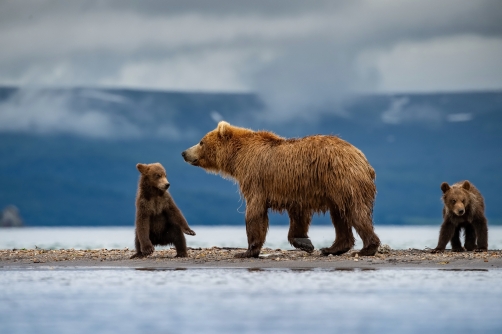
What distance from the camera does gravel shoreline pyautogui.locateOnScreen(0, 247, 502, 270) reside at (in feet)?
42.1

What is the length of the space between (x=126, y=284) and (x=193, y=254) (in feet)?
12.7

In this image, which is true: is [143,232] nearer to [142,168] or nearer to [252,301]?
[142,168]

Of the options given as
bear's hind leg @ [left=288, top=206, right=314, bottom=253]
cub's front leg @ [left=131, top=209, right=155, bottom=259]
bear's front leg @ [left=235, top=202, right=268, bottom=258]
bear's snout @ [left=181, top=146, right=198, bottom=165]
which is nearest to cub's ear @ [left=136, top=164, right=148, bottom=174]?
cub's front leg @ [left=131, top=209, right=155, bottom=259]

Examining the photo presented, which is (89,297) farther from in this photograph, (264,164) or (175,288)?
(264,164)

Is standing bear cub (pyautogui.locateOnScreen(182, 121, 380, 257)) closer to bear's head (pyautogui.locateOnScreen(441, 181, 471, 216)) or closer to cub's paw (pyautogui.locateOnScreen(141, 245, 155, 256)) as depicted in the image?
cub's paw (pyautogui.locateOnScreen(141, 245, 155, 256))

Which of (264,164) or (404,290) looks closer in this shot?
(404,290)

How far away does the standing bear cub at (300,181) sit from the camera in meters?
13.2

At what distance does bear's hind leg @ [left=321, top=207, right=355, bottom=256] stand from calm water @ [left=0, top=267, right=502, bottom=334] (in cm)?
172

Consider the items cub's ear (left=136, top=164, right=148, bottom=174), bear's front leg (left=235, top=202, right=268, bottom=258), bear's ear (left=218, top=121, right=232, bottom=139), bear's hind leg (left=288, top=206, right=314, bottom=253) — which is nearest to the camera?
bear's front leg (left=235, top=202, right=268, bottom=258)

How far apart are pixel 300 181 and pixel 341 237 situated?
1216 mm

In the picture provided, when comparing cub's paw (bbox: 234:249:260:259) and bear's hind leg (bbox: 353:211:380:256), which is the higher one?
bear's hind leg (bbox: 353:211:380:256)

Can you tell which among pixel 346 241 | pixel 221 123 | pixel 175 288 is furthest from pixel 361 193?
pixel 175 288

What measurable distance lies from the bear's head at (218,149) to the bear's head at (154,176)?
1.00 meters

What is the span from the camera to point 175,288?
10531 mm
